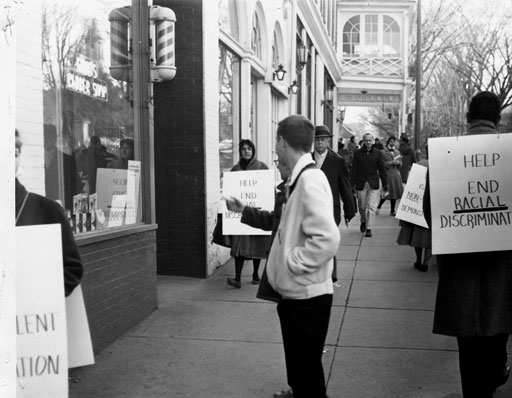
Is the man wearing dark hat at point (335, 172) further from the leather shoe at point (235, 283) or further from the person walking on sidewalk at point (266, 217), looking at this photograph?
the person walking on sidewalk at point (266, 217)

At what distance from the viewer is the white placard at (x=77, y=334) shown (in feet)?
9.62

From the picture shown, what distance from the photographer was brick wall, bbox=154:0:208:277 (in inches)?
321

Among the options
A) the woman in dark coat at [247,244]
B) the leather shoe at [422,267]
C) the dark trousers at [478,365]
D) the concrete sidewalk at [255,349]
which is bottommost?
the concrete sidewalk at [255,349]

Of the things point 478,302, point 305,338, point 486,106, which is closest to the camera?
point 305,338

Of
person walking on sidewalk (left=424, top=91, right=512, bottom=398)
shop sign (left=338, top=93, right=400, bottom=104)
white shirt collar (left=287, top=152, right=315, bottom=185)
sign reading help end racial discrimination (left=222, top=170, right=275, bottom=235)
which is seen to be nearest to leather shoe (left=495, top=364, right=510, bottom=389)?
person walking on sidewalk (left=424, top=91, right=512, bottom=398)

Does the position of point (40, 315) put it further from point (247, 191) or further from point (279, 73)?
point (279, 73)

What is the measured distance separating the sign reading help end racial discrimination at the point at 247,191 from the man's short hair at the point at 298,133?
386 cm

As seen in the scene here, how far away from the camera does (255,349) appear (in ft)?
18.1

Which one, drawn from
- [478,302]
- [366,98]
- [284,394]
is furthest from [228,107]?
[366,98]

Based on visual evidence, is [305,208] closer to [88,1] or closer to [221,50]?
[88,1]

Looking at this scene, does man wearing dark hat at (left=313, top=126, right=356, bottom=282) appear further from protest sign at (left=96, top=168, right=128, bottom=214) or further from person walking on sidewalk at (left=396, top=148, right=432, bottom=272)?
protest sign at (left=96, top=168, right=128, bottom=214)

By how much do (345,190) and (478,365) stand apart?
3740 mm

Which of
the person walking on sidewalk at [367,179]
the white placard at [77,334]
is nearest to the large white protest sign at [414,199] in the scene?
the person walking on sidewalk at [367,179]

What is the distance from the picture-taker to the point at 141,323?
629 centimetres
